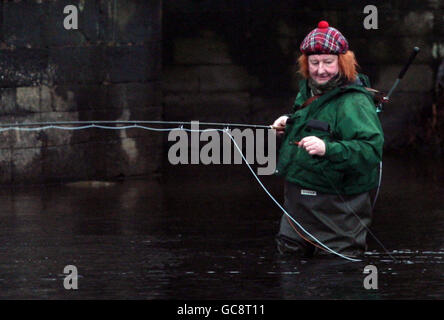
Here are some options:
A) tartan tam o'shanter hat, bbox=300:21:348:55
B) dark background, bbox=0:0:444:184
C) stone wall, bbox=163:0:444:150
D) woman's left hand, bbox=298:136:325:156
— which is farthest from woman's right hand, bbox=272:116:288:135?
stone wall, bbox=163:0:444:150

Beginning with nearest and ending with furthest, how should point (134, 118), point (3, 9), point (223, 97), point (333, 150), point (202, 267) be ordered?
point (333, 150) < point (202, 267) < point (3, 9) < point (134, 118) < point (223, 97)

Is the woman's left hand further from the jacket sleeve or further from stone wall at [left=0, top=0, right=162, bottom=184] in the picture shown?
stone wall at [left=0, top=0, right=162, bottom=184]

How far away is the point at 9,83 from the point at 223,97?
3795mm

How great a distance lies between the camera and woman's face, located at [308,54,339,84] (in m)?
9.05

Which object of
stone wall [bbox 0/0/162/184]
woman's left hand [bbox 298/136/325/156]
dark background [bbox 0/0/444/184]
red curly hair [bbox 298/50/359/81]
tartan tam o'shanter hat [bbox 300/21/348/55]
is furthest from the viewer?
dark background [bbox 0/0/444/184]

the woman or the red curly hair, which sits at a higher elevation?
the red curly hair

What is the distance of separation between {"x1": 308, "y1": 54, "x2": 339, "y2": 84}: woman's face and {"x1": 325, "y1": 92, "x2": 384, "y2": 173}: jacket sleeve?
0.18 meters

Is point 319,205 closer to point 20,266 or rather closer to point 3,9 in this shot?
point 20,266

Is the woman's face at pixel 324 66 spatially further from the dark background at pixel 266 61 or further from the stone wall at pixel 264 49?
the stone wall at pixel 264 49

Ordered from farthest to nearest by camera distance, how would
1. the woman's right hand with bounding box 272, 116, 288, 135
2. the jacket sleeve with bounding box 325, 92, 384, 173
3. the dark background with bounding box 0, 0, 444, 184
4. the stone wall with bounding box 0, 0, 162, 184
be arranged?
the dark background with bounding box 0, 0, 444, 184, the stone wall with bounding box 0, 0, 162, 184, the woman's right hand with bounding box 272, 116, 288, 135, the jacket sleeve with bounding box 325, 92, 384, 173

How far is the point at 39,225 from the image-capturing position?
1120cm

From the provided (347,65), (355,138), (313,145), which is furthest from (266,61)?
(313,145)
